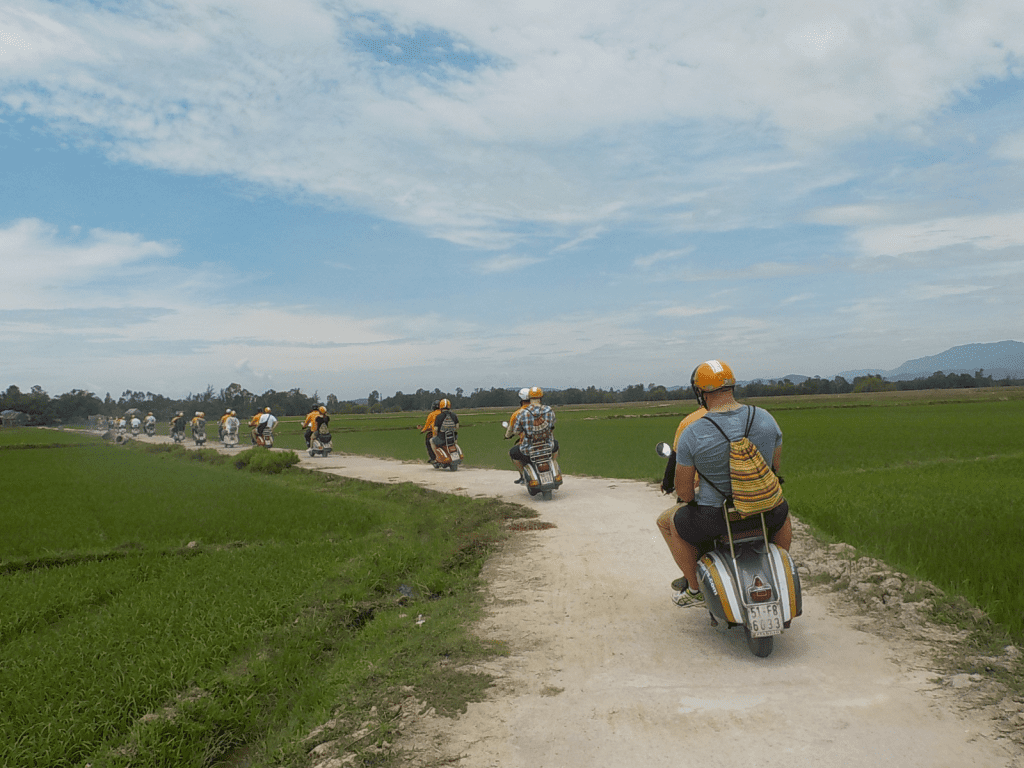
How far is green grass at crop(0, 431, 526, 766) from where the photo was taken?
3.85 m

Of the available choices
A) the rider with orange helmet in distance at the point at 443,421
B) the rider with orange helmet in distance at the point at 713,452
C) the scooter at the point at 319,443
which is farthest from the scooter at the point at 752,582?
the scooter at the point at 319,443

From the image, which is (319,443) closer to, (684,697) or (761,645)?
(761,645)

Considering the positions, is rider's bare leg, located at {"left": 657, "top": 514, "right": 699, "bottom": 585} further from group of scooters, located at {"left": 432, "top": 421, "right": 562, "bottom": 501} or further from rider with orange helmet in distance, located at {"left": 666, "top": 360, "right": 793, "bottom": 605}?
group of scooters, located at {"left": 432, "top": 421, "right": 562, "bottom": 501}

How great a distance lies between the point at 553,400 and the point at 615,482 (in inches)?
4405

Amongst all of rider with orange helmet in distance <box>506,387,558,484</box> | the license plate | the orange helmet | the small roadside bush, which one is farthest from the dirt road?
the small roadside bush

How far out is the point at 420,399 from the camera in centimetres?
12669

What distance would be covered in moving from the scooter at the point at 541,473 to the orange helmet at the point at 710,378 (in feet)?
23.4

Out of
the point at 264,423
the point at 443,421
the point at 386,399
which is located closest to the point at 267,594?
the point at 443,421

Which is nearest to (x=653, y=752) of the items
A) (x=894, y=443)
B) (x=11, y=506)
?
(x=11, y=506)

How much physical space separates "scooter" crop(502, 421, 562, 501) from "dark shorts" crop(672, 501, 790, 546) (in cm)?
697

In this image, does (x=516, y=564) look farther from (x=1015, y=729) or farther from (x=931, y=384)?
(x=931, y=384)

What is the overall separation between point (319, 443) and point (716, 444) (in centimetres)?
2185

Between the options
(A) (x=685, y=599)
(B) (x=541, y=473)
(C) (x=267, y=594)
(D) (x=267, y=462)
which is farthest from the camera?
(D) (x=267, y=462)

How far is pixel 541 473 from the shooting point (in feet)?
38.2
